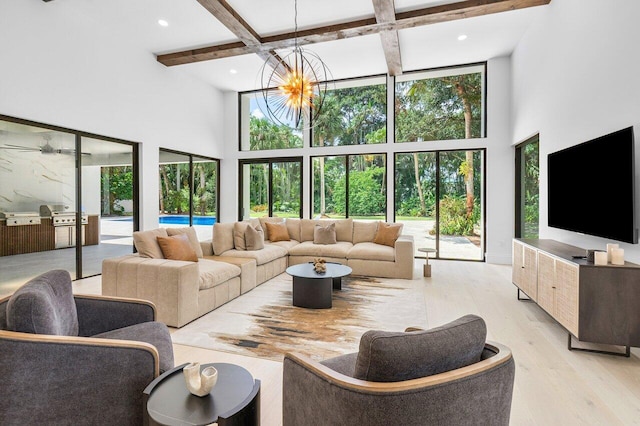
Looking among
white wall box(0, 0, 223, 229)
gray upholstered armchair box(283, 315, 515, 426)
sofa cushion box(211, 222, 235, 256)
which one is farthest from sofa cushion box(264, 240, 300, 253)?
gray upholstered armchair box(283, 315, 515, 426)

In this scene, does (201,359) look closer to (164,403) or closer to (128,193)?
(164,403)

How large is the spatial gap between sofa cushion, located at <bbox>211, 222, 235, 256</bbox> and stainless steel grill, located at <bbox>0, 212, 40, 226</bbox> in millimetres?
2340

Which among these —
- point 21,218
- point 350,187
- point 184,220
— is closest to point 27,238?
point 21,218

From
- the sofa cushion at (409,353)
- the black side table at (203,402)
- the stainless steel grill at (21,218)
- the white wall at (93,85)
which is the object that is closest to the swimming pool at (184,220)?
the white wall at (93,85)

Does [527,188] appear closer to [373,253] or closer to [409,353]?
[373,253]

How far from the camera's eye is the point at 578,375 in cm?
229

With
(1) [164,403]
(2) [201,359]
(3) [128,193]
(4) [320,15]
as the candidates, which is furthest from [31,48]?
(1) [164,403]

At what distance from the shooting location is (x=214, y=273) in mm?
3512

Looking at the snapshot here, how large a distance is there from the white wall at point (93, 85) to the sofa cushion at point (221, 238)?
1834 mm

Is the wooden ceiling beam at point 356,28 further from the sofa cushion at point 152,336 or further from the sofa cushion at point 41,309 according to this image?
the sofa cushion at point 152,336

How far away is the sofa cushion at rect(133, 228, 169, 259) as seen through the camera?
11.3 feet

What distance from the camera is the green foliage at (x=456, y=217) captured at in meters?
6.56

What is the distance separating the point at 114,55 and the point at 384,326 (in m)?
5.60

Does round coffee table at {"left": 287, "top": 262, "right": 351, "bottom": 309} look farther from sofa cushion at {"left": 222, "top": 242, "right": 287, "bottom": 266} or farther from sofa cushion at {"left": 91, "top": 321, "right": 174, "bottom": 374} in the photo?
sofa cushion at {"left": 91, "top": 321, "right": 174, "bottom": 374}
